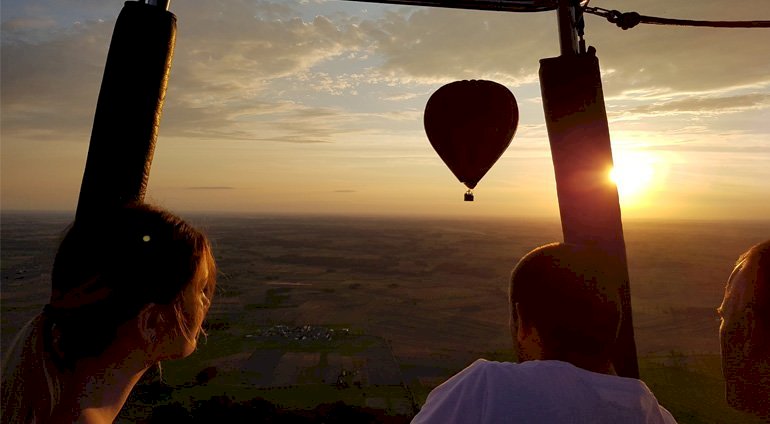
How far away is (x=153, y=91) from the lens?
4.46 ft

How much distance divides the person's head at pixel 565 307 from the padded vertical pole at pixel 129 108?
3.58 feet

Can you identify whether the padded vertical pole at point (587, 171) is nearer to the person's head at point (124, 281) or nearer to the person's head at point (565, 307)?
the person's head at point (565, 307)

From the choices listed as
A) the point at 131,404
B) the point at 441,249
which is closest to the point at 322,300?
the point at 131,404

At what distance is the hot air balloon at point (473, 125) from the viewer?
4000mm

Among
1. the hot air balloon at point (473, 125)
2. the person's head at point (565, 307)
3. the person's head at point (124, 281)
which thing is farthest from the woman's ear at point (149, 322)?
the hot air balloon at point (473, 125)

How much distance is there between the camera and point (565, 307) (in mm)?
1551

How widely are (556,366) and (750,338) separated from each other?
822mm

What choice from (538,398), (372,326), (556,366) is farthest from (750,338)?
(372,326)

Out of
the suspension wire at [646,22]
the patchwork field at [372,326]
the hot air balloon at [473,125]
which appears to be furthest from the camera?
the patchwork field at [372,326]

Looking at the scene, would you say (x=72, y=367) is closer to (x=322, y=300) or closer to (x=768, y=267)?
(x=768, y=267)

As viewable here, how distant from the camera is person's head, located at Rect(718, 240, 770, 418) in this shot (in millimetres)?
1744

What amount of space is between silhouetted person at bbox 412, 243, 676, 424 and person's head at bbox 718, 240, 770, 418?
1.44 ft

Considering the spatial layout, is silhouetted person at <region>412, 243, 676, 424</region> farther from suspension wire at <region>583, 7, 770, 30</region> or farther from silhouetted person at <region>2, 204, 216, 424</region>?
suspension wire at <region>583, 7, 770, 30</region>

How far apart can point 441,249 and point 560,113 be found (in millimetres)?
126267
